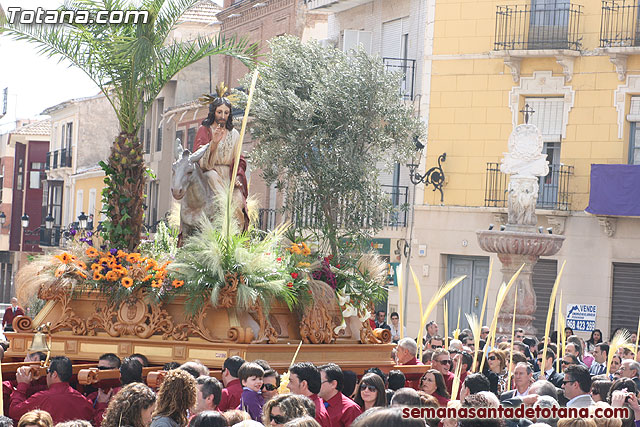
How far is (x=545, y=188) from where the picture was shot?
79.0ft

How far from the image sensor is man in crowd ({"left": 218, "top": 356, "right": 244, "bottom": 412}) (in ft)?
27.0

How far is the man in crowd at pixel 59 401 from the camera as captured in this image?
26.1ft

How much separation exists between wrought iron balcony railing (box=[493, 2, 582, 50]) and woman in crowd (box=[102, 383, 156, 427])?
62.1 feet

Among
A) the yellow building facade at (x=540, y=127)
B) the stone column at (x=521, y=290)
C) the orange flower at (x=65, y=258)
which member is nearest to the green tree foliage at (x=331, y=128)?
the yellow building facade at (x=540, y=127)

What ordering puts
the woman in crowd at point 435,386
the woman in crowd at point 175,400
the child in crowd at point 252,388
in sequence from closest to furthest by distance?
the woman in crowd at point 175,400 → the child in crowd at point 252,388 → the woman in crowd at point 435,386

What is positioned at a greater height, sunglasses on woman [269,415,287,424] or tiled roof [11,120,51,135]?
tiled roof [11,120,51,135]

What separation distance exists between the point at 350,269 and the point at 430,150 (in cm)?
1464

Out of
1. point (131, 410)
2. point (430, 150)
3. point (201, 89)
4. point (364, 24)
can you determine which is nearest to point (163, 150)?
point (201, 89)

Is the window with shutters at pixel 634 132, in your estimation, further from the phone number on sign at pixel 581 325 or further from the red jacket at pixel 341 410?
the red jacket at pixel 341 410

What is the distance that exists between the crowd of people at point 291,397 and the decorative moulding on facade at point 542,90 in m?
13.8

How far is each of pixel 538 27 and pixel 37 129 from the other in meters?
41.6

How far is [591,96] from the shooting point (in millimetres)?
23656

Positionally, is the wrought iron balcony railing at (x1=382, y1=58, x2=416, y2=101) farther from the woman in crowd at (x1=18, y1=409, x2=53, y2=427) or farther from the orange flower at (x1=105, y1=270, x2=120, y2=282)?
the woman in crowd at (x1=18, y1=409, x2=53, y2=427)

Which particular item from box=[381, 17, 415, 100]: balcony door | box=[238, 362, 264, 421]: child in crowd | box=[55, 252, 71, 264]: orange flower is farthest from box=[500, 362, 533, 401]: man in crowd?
box=[381, 17, 415, 100]: balcony door
